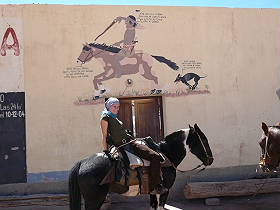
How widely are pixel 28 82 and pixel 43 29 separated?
1330 millimetres

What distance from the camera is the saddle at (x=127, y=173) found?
5887 millimetres

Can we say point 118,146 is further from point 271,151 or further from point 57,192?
point 57,192

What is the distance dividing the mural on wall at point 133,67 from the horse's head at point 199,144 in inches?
124

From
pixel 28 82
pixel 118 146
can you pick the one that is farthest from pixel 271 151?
pixel 28 82

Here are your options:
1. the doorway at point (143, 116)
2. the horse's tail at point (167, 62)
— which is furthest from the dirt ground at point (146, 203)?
the horse's tail at point (167, 62)

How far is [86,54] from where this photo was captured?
969cm

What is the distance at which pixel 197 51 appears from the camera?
10219 millimetres

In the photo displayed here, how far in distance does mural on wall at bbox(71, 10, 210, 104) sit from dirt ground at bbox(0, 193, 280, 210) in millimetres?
2394

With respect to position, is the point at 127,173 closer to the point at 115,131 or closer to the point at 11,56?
the point at 115,131

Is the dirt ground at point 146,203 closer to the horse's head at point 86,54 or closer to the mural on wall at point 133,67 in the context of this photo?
the mural on wall at point 133,67

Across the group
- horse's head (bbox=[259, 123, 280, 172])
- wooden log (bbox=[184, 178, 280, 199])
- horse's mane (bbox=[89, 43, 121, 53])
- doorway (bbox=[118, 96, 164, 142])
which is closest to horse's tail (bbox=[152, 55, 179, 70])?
doorway (bbox=[118, 96, 164, 142])

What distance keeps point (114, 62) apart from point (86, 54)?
0.70 metres

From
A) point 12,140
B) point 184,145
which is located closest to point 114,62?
point 12,140

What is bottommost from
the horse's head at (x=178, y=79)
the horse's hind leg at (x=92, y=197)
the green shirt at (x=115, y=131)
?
the horse's hind leg at (x=92, y=197)
